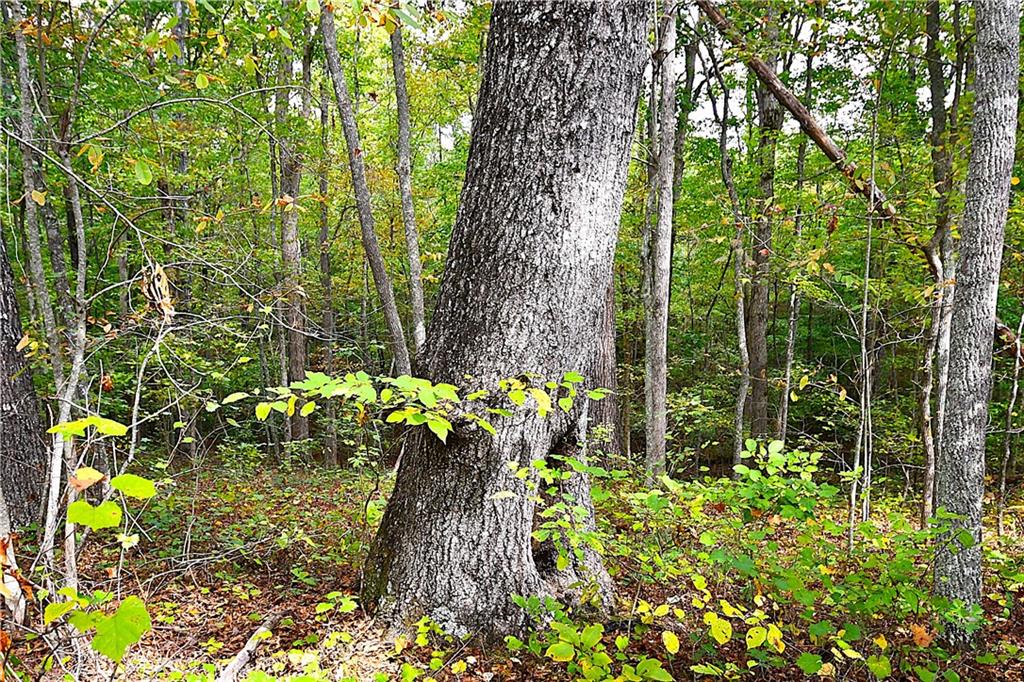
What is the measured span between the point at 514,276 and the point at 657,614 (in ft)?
5.12

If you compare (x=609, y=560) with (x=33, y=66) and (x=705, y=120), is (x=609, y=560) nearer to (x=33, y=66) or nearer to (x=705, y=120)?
(x=33, y=66)

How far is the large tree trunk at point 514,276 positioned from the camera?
2.70 metres

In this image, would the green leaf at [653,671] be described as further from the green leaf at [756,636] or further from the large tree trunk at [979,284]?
the large tree trunk at [979,284]

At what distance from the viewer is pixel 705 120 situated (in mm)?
12078

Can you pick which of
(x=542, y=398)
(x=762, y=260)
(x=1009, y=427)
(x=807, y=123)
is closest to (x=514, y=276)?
(x=542, y=398)

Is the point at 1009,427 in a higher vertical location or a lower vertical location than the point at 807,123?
lower

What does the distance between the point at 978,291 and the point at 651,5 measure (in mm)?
2401

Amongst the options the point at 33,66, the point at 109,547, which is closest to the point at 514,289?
the point at 109,547

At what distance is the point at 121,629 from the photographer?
1.13m

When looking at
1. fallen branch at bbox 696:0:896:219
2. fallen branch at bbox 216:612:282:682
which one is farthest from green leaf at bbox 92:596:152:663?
fallen branch at bbox 696:0:896:219

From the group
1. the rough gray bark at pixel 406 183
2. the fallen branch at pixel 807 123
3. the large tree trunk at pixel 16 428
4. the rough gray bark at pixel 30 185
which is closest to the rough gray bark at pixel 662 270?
the fallen branch at pixel 807 123

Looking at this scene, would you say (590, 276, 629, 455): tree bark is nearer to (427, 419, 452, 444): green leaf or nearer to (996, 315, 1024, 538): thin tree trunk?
(996, 315, 1024, 538): thin tree trunk

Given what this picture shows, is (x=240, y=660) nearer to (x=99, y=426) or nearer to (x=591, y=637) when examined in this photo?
(x=591, y=637)

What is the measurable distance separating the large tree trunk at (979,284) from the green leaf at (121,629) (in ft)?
12.6
